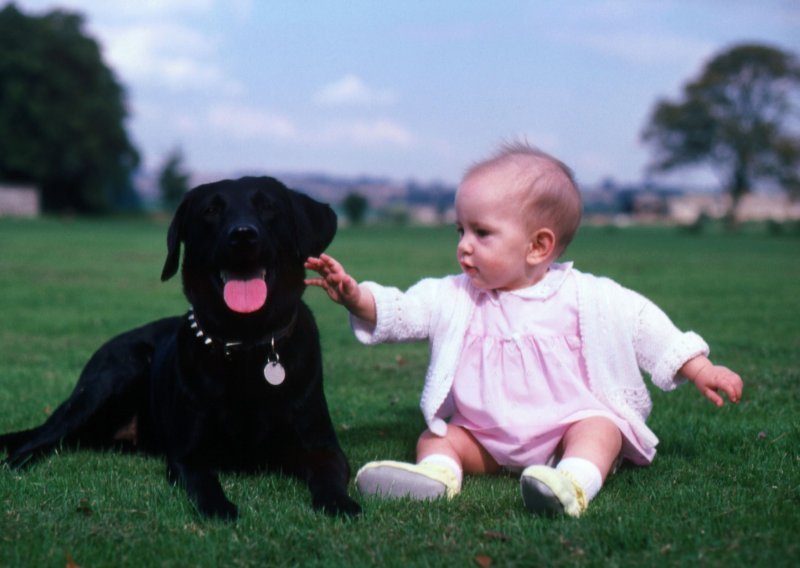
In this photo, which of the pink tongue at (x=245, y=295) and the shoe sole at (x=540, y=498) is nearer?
the shoe sole at (x=540, y=498)

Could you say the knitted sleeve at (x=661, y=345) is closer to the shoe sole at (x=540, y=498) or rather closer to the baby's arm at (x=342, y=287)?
the shoe sole at (x=540, y=498)

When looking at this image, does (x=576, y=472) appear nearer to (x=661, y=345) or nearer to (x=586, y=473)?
(x=586, y=473)

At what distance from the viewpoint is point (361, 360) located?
818cm

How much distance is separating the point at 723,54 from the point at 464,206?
72383 millimetres

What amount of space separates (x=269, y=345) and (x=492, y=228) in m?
1.11

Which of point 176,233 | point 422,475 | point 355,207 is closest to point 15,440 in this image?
point 176,233

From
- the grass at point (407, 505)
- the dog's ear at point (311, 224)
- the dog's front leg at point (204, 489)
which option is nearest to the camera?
the grass at point (407, 505)

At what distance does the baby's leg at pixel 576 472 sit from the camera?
3416 millimetres

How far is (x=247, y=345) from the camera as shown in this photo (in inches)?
164

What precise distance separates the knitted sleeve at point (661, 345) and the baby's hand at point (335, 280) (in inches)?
49.5

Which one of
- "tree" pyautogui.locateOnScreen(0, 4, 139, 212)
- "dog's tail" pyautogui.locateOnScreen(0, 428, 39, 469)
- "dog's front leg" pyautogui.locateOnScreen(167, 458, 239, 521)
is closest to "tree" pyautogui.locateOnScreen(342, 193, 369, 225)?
"tree" pyautogui.locateOnScreen(0, 4, 139, 212)

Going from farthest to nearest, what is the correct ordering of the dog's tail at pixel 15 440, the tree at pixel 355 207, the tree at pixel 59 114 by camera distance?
the tree at pixel 355 207
the tree at pixel 59 114
the dog's tail at pixel 15 440

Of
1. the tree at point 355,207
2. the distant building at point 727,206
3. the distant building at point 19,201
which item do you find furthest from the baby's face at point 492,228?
the distant building at point 727,206

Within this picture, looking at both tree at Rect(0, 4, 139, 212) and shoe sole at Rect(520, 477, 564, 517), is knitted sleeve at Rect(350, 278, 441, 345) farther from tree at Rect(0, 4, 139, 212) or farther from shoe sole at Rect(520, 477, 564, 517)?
tree at Rect(0, 4, 139, 212)
